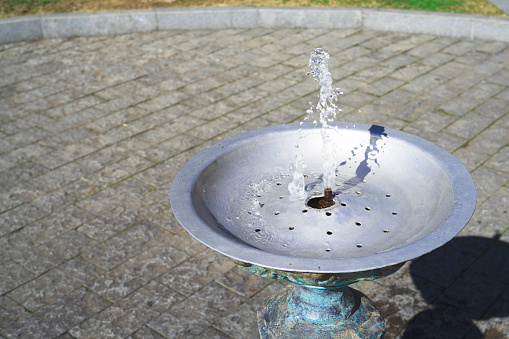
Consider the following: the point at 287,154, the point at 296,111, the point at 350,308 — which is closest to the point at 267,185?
the point at 287,154

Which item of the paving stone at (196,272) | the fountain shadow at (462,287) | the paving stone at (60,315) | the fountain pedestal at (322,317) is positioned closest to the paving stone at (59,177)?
the paving stone at (60,315)

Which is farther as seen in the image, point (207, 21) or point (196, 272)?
point (207, 21)

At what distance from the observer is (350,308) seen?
3061 mm

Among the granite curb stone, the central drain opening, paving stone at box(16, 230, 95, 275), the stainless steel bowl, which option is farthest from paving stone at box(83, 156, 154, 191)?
the granite curb stone

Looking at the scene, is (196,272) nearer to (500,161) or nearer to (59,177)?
(59,177)

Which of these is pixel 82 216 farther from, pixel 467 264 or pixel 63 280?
pixel 467 264

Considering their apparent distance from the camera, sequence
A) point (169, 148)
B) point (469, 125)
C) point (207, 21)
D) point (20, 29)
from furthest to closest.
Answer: point (207, 21), point (20, 29), point (469, 125), point (169, 148)

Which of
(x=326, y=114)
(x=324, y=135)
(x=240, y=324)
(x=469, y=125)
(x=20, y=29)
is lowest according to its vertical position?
(x=240, y=324)

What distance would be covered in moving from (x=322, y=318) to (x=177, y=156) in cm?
289

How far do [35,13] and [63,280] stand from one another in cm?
584

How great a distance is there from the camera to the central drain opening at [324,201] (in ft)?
9.19

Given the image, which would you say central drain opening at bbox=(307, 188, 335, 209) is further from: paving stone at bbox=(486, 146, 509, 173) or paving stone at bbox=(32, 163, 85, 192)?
paving stone at bbox=(32, 163, 85, 192)

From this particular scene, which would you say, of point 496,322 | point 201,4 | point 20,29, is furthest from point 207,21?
point 496,322

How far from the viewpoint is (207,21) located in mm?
A: 8586
